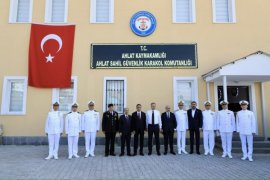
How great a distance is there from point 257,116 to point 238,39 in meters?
3.61

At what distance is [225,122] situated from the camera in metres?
9.56

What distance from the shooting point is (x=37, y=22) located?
12.5 m

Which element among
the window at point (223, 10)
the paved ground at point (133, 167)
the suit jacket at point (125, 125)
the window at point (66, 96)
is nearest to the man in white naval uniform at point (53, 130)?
the paved ground at point (133, 167)

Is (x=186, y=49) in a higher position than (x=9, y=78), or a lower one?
higher

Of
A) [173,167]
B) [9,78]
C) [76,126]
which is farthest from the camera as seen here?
[9,78]

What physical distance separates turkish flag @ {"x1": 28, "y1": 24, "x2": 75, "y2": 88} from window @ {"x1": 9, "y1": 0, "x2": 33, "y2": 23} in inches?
30.9

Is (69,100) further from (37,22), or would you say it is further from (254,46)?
(254,46)

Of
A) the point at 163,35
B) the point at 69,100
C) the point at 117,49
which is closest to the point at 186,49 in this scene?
the point at 163,35

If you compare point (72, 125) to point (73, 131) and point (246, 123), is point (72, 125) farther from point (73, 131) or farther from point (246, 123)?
point (246, 123)

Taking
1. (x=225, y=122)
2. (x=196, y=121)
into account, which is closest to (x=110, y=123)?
(x=196, y=121)

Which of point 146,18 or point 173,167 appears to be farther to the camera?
point 146,18

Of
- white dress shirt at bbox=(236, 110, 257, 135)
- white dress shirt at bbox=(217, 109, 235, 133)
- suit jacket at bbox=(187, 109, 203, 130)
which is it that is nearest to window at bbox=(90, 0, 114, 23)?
suit jacket at bbox=(187, 109, 203, 130)

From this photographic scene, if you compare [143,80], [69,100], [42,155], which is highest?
[143,80]

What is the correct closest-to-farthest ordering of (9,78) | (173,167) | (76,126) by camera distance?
(173,167), (76,126), (9,78)
